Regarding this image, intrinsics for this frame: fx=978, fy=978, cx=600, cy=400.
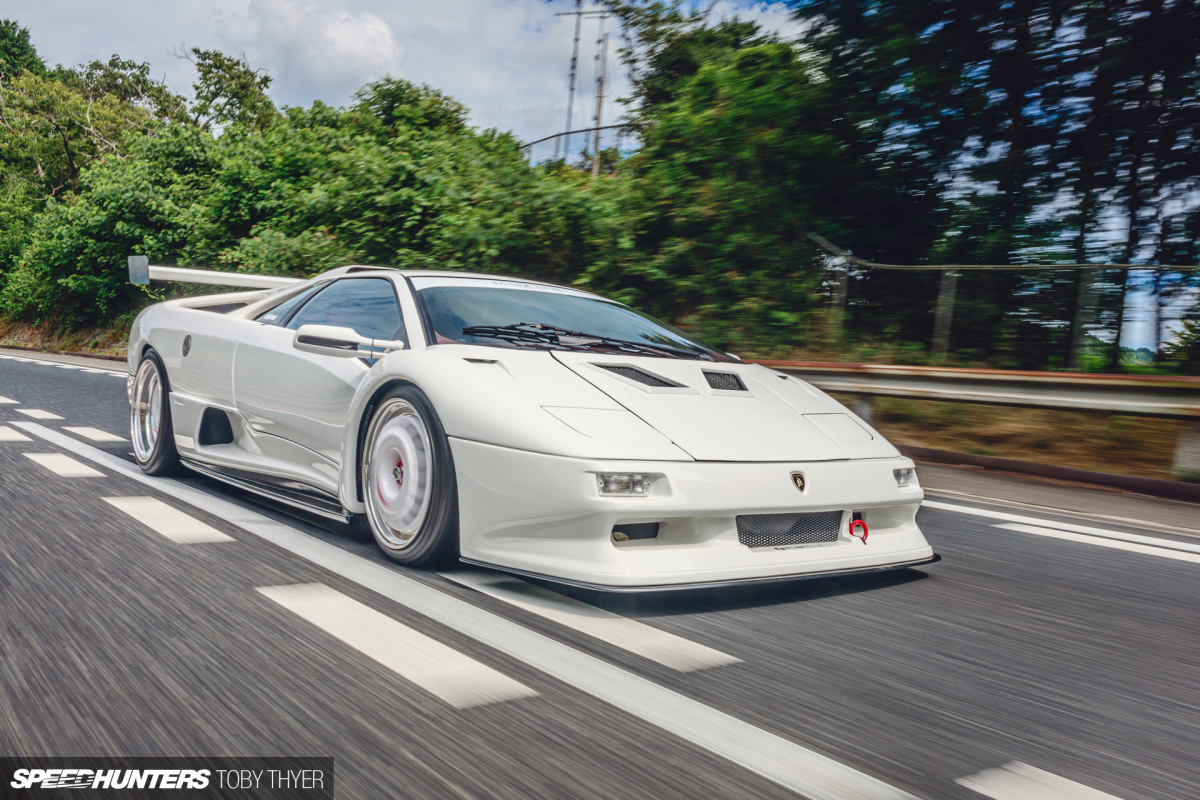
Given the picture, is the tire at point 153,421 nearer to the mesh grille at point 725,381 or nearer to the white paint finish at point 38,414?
the white paint finish at point 38,414

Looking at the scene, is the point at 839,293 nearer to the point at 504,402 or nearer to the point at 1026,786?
the point at 504,402

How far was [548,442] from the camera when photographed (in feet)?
9.88

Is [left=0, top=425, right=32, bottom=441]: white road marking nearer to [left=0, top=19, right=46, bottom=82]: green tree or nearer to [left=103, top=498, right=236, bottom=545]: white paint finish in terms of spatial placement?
[left=103, top=498, right=236, bottom=545]: white paint finish

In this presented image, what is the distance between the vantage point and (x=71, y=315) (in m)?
29.6

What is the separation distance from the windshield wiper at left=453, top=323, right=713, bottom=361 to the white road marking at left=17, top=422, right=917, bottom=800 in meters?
0.98

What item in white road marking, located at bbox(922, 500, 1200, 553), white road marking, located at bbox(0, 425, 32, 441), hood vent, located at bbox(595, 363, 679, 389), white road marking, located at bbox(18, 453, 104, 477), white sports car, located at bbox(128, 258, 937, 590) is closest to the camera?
white sports car, located at bbox(128, 258, 937, 590)

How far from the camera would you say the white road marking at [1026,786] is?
6.19 ft

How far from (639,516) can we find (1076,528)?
2864mm

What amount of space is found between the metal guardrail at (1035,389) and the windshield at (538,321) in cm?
341

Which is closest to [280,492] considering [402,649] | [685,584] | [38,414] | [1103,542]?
[402,649]

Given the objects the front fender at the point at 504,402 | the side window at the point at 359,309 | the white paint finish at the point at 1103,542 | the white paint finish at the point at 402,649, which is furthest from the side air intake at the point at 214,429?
the white paint finish at the point at 1103,542

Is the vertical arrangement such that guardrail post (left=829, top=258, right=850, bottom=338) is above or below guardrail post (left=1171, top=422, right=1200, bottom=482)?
above

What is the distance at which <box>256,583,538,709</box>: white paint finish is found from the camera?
2.28 m

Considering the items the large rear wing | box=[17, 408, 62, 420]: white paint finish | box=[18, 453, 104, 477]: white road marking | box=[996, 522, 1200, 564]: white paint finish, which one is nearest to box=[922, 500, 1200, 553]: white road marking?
box=[996, 522, 1200, 564]: white paint finish
